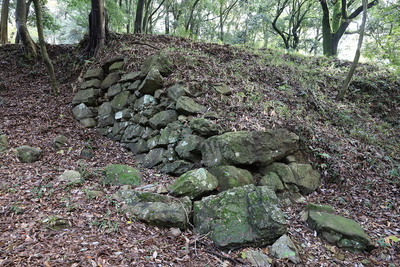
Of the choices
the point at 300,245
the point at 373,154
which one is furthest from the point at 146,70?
the point at 373,154

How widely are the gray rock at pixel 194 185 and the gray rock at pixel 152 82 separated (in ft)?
10.9

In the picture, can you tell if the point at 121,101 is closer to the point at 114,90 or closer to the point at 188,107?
the point at 114,90

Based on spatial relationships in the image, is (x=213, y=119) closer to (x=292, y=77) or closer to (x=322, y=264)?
(x=322, y=264)

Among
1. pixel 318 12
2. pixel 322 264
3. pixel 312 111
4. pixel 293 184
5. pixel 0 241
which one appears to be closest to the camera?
pixel 0 241

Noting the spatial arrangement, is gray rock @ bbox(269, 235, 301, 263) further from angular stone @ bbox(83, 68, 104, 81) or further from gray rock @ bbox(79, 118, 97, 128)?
angular stone @ bbox(83, 68, 104, 81)

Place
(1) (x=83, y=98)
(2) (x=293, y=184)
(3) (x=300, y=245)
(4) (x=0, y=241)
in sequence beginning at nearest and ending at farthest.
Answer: (4) (x=0, y=241)
(3) (x=300, y=245)
(2) (x=293, y=184)
(1) (x=83, y=98)

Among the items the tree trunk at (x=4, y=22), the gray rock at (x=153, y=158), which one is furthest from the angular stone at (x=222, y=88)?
the tree trunk at (x=4, y=22)

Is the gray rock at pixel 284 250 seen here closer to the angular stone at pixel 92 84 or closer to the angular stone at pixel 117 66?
the angular stone at pixel 117 66

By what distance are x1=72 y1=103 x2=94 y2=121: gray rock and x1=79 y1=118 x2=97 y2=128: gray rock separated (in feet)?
0.56

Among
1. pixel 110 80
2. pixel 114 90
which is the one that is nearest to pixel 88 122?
pixel 114 90

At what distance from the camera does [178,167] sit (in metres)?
5.07

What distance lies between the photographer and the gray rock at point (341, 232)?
351cm

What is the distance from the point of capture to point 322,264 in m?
3.19

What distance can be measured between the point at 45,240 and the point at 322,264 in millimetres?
3626
